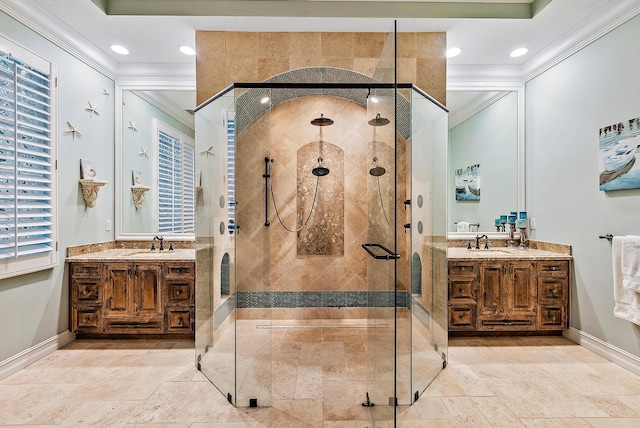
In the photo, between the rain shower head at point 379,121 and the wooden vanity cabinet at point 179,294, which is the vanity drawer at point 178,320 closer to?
the wooden vanity cabinet at point 179,294

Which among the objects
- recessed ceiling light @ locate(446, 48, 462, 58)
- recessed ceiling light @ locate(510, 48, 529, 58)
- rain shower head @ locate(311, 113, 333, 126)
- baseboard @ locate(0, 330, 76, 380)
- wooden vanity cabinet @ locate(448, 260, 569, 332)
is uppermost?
recessed ceiling light @ locate(510, 48, 529, 58)

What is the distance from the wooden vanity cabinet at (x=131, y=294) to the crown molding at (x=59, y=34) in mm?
1933

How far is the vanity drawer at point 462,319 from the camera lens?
2.97 metres

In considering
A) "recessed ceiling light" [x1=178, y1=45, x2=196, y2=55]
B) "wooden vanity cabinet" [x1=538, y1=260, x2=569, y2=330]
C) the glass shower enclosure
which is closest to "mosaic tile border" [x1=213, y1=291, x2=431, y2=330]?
the glass shower enclosure

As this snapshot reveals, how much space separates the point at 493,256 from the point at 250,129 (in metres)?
2.40

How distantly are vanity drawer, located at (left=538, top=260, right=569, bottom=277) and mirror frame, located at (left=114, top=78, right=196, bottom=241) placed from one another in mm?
3515

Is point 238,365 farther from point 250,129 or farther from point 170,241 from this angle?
point 170,241

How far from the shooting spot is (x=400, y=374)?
177 cm

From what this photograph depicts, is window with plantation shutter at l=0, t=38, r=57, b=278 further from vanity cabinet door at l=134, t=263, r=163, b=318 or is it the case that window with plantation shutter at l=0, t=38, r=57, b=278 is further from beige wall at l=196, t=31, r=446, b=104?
beige wall at l=196, t=31, r=446, b=104

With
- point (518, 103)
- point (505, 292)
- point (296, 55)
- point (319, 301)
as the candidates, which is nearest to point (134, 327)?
point (319, 301)

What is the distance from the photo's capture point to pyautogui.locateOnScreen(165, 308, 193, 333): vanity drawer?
9.68 feet

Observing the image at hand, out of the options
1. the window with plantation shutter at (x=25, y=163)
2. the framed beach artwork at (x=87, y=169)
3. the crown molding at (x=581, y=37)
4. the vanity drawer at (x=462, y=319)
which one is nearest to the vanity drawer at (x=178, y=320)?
the window with plantation shutter at (x=25, y=163)

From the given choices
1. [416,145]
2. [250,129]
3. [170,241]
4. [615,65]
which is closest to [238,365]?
[250,129]

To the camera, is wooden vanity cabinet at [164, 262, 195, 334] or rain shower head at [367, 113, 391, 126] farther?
wooden vanity cabinet at [164, 262, 195, 334]
